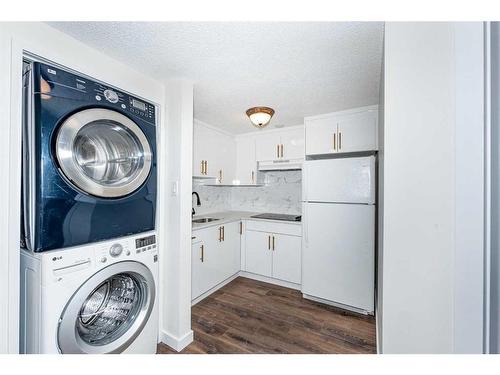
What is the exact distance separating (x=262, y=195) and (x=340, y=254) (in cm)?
167

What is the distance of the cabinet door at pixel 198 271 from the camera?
2351 millimetres

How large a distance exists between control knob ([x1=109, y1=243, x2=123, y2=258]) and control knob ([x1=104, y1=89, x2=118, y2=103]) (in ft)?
3.01

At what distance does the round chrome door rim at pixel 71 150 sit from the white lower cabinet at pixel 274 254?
6.24 ft

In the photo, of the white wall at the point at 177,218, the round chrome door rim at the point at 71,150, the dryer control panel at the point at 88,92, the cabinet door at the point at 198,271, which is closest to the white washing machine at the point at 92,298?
the white wall at the point at 177,218

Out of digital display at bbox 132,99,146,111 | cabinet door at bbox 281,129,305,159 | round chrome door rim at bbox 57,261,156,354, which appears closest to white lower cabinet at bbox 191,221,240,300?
round chrome door rim at bbox 57,261,156,354

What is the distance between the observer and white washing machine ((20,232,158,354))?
1.09 m

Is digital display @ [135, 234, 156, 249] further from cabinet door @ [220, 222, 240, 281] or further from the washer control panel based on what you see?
cabinet door @ [220, 222, 240, 281]

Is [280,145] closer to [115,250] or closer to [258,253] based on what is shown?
[258,253]

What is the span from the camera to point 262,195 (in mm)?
3709

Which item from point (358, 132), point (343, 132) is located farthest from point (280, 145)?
point (358, 132)

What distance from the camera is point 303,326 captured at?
6.75 feet

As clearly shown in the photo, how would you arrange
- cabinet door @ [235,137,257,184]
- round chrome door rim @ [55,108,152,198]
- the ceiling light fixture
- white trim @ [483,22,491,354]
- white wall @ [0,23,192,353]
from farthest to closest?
1. cabinet door @ [235,137,257,184]
2. the ceiling light fixture
3. round chrome door rim @ [55,108,152,198]
4. white wall @ [0,23,192,353]
5. white trim @ [483,22,491,354]

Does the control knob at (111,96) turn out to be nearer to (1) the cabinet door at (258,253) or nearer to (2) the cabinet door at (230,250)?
(2) the cabinet door at (230,250)
